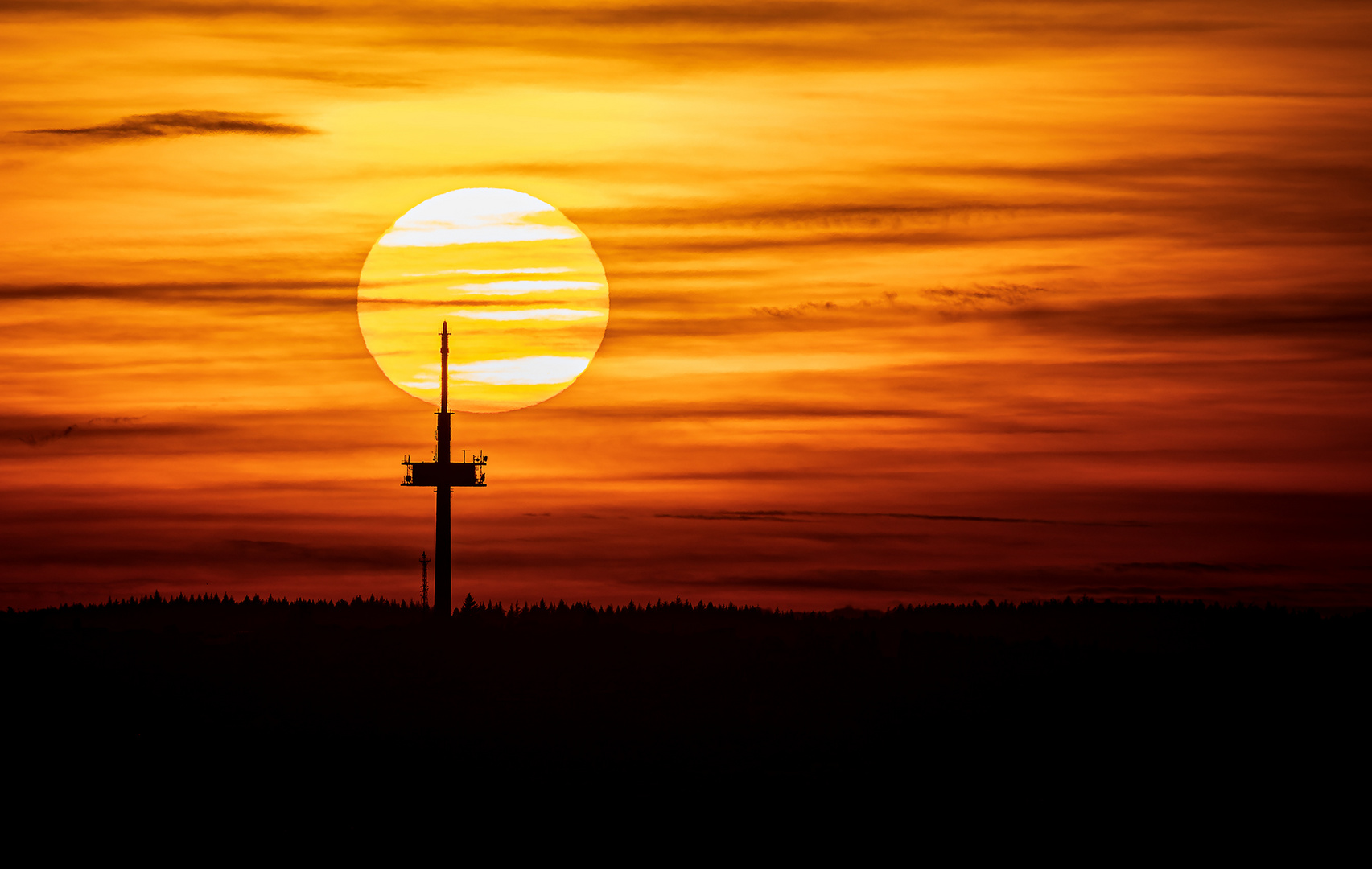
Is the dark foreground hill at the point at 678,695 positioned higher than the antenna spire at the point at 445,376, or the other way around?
the antenna spire at the point at 445,376

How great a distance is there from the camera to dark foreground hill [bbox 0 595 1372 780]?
3440 inches

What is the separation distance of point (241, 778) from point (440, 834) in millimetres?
16914

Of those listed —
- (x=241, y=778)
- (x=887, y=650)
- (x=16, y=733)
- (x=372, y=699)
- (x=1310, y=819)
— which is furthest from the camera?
(x=887, y=650)

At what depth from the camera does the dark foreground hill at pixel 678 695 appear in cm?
8738

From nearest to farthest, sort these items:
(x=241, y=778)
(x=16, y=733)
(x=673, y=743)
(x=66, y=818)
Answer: (x=66, y=818) < (x=241, y=778) < (x=16, y=733) < (x=673, y=743)

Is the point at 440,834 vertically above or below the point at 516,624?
below

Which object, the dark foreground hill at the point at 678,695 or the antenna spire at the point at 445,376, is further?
the antenna spire at the point at 445,376

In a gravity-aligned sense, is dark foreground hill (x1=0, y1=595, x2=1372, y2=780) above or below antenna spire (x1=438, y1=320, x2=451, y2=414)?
below

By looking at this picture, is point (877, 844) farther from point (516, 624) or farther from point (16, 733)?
point (516, 624)

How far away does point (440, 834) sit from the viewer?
63.1m

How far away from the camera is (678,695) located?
106438 mm

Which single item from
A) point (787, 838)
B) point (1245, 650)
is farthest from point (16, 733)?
point (1245, 650)

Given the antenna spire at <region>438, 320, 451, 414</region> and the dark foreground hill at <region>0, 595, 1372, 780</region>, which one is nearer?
the dark foreground hill at <region>0, 595, 1372, 780</region>

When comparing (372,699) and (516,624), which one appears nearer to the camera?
(372,699)
